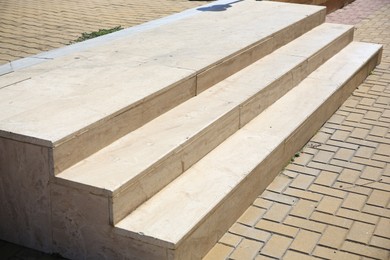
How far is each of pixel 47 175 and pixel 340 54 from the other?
16.2ft

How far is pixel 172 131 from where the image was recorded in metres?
4.72

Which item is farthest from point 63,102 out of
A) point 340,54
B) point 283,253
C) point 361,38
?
point 361,38

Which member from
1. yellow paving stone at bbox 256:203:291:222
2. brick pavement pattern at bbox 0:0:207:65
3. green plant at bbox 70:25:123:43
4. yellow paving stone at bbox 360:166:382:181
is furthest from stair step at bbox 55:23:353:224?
brick pavement pattern at bbox 0:0:207:65

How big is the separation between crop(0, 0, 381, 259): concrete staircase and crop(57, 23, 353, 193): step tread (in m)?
0.01

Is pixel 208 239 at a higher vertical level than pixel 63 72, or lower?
lower

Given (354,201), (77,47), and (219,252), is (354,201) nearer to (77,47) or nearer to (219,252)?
(219,252)

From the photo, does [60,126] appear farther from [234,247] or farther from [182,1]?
[182,1]

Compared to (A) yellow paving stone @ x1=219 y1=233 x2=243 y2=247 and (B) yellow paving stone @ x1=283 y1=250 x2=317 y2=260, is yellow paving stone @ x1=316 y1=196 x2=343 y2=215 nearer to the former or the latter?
(B) yellow paving stone @ x1=283 y1=250 x2=317 y2=260

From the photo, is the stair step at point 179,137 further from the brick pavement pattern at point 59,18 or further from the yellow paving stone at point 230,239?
the brick pavement pattern at point 59,18

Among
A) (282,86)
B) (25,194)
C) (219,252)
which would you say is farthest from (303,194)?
(25,194)

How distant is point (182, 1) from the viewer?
32.6 feet

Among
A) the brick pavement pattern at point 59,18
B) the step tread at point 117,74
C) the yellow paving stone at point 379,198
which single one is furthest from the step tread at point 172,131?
the brick pavement pattern at point 59,18

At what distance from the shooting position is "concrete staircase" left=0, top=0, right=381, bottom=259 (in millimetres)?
3982

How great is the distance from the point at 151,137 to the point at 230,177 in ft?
2.02
